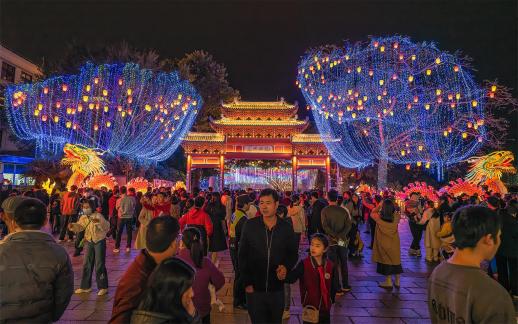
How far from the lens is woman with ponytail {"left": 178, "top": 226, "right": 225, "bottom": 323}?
10.4 feet

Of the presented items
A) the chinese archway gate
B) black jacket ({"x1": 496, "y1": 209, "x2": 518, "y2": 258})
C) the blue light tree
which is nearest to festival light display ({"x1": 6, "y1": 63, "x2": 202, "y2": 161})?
the chinese archway gate

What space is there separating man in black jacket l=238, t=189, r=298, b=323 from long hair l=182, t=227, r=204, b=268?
471 mm

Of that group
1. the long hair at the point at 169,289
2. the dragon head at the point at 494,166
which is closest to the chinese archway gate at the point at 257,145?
the dragon head at the point at 494,166

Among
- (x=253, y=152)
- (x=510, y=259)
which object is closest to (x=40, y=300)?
(x=510, y=259)

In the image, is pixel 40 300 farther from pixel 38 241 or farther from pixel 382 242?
pixel 382 242

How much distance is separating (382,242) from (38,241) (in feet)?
17.8

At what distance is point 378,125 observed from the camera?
2644 cm

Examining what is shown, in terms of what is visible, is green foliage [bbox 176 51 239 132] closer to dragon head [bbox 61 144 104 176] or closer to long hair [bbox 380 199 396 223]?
dragon head [bbox 61 144 104 176]

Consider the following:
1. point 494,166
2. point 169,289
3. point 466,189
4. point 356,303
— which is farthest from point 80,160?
point 494,166

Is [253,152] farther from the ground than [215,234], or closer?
farther from the ground

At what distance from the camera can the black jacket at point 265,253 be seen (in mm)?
3395

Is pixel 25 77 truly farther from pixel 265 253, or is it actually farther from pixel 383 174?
pixel 265 253

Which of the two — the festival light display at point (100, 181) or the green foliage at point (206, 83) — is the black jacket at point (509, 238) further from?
the green foliage at point (206, 83)

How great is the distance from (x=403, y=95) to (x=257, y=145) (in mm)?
13231
